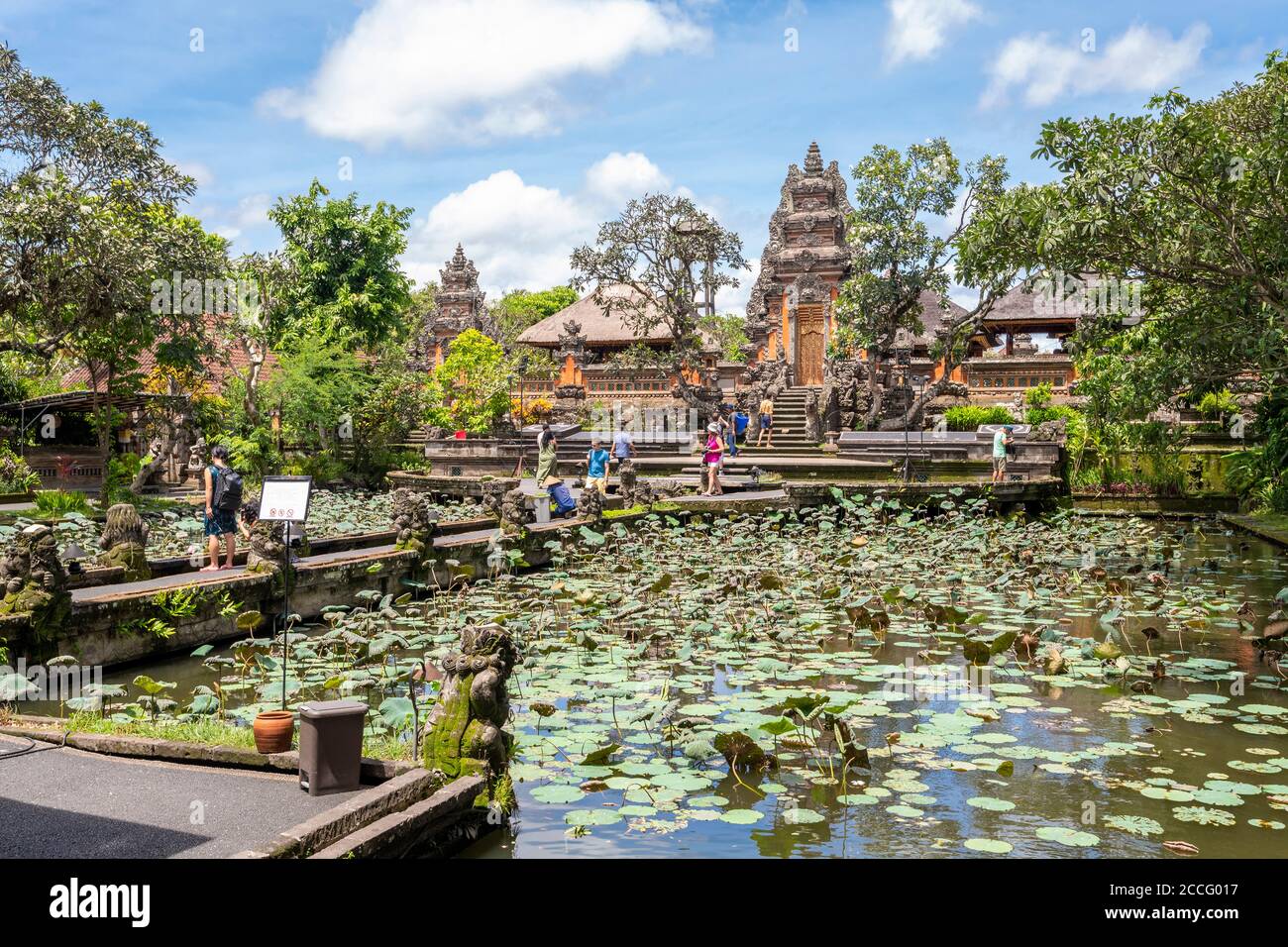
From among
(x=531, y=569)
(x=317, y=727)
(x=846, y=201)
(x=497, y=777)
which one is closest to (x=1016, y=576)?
(x=531, y=569)

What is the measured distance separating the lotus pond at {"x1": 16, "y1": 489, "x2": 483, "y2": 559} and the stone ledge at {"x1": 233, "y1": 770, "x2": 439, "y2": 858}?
26.7 feet

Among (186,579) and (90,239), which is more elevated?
(90,239)

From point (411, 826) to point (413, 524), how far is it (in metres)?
7.30

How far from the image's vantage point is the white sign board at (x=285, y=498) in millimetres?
6383

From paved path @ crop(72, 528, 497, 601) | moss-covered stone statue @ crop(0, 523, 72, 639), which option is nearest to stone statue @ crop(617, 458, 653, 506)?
paved path @ crop(72, 528, 497, 601)

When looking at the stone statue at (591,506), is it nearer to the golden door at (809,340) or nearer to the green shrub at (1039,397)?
the golden door at (809,340)

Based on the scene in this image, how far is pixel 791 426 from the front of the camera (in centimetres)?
2652

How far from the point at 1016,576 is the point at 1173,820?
680 cm

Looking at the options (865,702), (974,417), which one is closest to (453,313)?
(974,417)

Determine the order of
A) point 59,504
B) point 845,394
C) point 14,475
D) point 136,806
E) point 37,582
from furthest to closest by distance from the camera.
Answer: point 845,394 → point 14,475 → point 59,504 → point 37,582 → point 136,806

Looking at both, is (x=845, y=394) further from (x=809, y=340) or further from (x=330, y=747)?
(x=330, y=747)

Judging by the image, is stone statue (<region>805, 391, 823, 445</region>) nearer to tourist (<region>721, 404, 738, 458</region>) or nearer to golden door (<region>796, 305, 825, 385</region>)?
tourist (<region>721, 404, 738, 458</region>)

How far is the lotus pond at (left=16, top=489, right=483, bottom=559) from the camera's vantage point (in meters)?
13.0

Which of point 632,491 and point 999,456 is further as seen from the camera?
point 999,456
